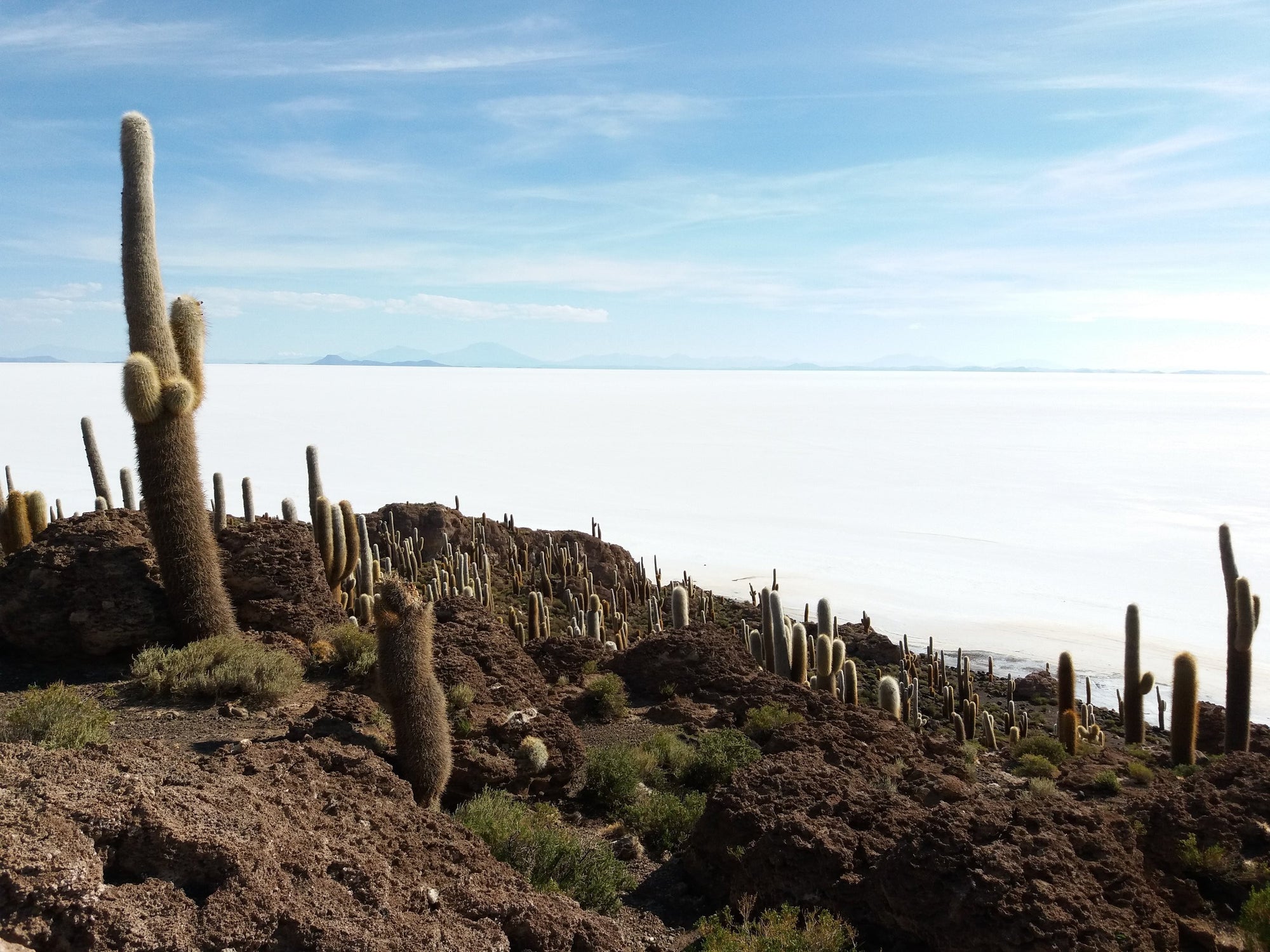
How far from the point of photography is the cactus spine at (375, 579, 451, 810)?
24.6ft

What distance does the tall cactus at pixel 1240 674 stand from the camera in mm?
13945

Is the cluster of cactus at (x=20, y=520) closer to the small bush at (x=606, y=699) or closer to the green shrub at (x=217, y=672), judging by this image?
the green shrub at (x=217, y=672)

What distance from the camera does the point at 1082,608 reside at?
2809 centimetres

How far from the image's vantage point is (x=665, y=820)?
8.30 metres

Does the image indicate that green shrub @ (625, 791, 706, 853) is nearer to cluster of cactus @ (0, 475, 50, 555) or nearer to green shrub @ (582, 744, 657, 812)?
green shrub @ (582, 744, 657, 812)

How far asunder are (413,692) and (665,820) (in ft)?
7.87

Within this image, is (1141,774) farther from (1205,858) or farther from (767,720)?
(1205,858)

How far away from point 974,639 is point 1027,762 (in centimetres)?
1410

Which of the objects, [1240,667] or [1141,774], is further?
[1240,667]

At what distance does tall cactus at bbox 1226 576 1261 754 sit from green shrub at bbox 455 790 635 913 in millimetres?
10724

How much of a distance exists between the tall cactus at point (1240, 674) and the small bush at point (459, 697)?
10945mm

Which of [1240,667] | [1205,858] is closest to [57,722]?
[1205,858]

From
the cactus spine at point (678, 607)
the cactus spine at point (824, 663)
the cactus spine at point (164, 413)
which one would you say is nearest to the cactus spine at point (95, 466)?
the cactus spine at point (164, 413)

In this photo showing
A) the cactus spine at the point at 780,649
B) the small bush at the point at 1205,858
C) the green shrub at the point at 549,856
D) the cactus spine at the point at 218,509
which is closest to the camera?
the green shrub at the point at 549,856
